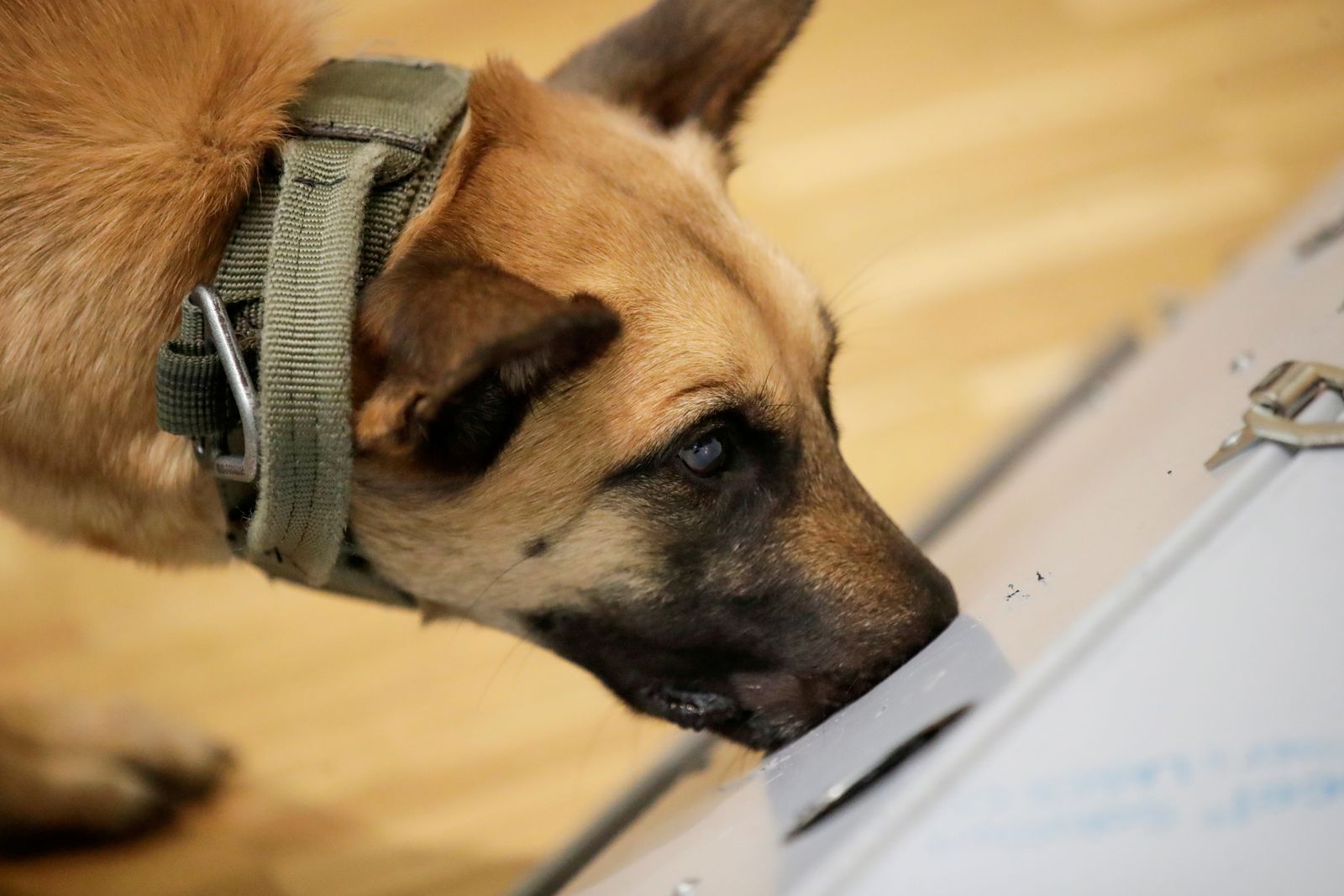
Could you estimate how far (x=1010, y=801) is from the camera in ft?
2.72

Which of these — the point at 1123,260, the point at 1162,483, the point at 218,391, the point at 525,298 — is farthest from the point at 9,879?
the point at 1123,260

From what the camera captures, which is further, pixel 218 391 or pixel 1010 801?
pixel 218 391

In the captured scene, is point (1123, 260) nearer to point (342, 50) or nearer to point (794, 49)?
point (794, 49)

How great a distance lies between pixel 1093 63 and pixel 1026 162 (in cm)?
44

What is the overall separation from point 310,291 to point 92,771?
1172 mm

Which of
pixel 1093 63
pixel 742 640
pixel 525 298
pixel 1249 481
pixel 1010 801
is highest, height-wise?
pixel 1093 63

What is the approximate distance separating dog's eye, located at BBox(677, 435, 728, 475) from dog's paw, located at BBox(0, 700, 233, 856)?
119cm

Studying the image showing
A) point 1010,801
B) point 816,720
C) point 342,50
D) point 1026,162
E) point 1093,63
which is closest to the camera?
point 1010,801

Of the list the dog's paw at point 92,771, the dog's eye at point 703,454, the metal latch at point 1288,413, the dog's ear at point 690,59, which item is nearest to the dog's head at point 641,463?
the dog's eye at point 703,454

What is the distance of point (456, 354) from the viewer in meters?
0.88

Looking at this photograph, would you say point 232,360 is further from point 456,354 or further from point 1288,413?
point 1288,413

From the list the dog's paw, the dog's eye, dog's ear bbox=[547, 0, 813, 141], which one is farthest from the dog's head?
the dog's paw

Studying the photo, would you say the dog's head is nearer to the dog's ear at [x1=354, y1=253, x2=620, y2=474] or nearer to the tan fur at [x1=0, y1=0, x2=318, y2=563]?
the dog's ear at [x1=354, y1=253, x2=620, y2=474]

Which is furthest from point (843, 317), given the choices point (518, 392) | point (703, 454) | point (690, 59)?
point (518, 392)
